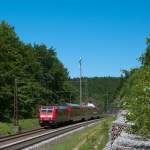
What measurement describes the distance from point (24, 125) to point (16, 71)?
800 inches

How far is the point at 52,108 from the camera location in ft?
208

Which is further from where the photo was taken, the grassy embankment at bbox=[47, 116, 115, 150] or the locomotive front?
the locomotive front

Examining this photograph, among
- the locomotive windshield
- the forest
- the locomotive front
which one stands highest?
the forest

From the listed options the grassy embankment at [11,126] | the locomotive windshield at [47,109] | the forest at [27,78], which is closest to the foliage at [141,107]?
the grassy embankment at [11,126]

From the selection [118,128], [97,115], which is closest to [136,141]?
[118,128]

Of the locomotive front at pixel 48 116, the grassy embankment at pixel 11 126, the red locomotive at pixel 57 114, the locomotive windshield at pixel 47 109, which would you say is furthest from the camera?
the locomotive windshield at pixel 47 109

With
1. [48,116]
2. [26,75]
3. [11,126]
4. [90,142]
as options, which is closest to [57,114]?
[48,116]

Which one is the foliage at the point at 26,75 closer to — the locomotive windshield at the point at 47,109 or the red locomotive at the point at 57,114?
the locomotive windshield at the point at 47,109

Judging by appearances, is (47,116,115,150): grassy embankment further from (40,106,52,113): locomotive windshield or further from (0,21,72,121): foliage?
(0,21,72,121): foliage

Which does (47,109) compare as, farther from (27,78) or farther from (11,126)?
(27,78)

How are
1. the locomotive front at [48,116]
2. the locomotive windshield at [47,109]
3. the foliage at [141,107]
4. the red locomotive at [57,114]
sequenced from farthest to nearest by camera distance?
the locomotive windshield at [47,109] < the red locomotive at [57,114] < the locomotive front at [48,116] < the foliage at [141,107]

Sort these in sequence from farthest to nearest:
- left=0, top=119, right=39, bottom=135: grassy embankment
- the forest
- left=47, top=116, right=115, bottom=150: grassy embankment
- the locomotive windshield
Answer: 1. the forest
2. the locomotive windshield
3. left=0, top=119, right=39, bottom=135: grassy embankment
4. left=47, top=116, right=115, bottom=150: grassy embankment

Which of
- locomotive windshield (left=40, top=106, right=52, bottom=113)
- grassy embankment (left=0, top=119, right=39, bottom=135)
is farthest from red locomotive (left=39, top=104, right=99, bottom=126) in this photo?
grassy embankment (left=0, top=119, right=39, bottom=135)

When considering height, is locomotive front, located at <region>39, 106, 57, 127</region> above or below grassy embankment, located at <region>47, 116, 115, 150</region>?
above
